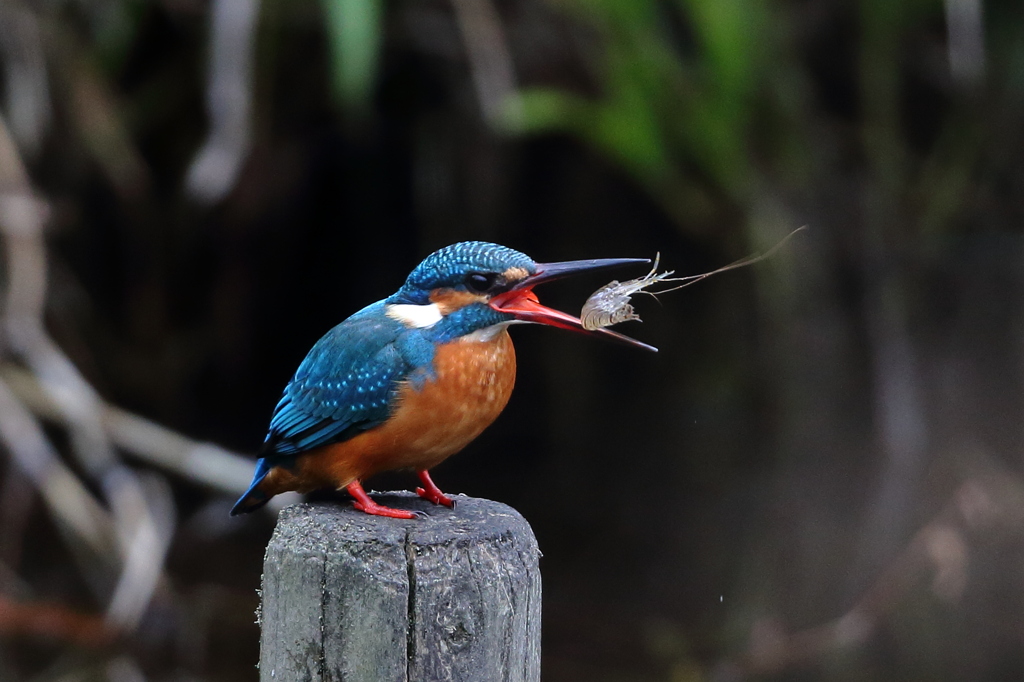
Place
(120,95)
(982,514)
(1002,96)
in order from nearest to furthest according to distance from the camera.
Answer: (120,95) → (1002,96) → (982,514)

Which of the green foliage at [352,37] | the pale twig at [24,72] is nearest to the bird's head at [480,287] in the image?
the green foliage at [352,37]

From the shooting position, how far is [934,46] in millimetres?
4305

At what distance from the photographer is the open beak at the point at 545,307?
1.51 metres

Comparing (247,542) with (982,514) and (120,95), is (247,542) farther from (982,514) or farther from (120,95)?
(982,514)

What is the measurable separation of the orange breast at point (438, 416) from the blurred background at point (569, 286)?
1637mm

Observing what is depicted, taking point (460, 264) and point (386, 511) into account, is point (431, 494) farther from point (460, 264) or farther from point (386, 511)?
point (460, 264)

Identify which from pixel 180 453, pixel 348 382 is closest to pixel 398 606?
pixel 348 382

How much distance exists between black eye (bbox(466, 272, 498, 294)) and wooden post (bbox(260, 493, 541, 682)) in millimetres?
389

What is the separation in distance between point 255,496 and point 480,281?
0.56 meters

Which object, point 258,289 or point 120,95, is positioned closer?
point 120,95

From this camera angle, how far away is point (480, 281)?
162 cm

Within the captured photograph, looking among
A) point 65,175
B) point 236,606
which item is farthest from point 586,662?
point 65,175

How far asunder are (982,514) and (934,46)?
1916 mm

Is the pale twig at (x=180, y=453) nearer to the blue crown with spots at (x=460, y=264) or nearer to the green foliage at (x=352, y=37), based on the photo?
the green foliage at (x=352, y=37)
